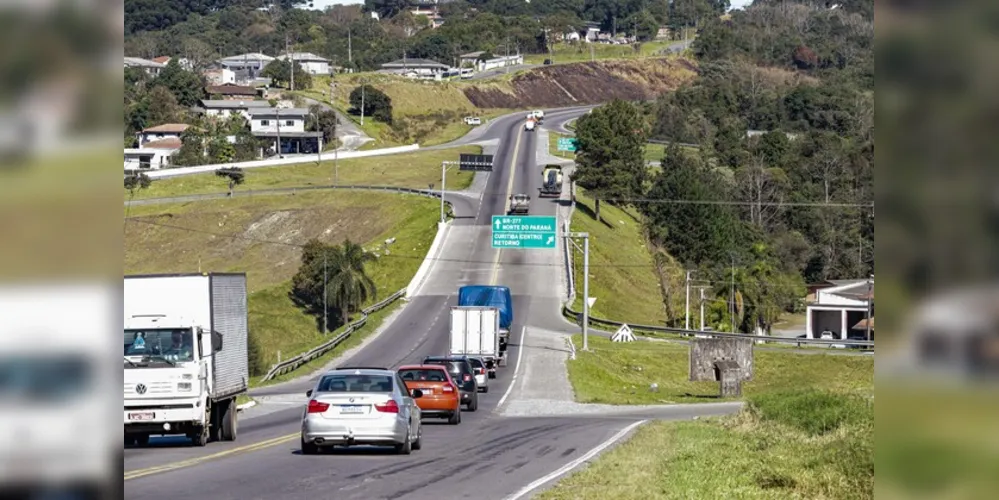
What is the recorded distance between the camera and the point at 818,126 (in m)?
174

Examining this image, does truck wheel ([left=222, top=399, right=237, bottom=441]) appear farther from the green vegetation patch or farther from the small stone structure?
the small stone structure

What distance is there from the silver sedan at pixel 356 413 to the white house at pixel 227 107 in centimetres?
14812

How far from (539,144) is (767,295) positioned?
63.5 metres

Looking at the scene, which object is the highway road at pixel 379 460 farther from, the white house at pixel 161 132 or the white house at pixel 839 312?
the white house at pixel 161 132

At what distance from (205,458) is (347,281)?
2782 inches

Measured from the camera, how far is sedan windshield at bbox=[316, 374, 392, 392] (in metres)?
25.8

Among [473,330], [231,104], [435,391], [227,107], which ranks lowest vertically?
[473,330]

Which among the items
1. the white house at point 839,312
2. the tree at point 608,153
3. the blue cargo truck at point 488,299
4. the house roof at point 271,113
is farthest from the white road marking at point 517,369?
the house roof at point 271,113

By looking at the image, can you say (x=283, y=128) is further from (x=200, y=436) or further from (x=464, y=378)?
(x=200, y=436)

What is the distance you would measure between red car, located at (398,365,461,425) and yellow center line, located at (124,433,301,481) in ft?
17.4

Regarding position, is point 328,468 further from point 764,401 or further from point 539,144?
point 539,144

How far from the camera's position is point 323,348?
7162 cm

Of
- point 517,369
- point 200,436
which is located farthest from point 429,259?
point 200,436

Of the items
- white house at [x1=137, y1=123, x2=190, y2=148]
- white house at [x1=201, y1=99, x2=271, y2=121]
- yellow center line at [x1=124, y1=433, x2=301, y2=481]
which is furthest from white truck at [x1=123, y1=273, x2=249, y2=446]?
white house at [x1=201, y1=99, x2=271, y2=121]
